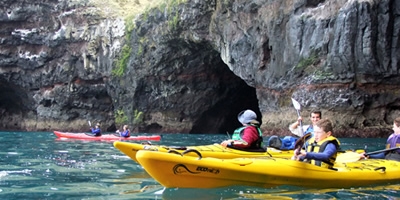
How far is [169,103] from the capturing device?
3616 centimetres

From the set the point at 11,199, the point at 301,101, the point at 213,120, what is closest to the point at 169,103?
the point at 213,120

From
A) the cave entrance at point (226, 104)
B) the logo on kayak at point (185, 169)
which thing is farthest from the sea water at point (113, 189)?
the cave entrance at point (226, 104)

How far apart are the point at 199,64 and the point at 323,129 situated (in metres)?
26.9

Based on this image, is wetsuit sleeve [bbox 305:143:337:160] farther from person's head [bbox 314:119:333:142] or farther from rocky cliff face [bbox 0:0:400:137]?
rocky cliff face [bbox 0:0:400:137]

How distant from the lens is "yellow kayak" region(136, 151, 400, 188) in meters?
6.77

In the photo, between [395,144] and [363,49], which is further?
[363,49]

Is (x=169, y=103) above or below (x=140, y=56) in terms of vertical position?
below

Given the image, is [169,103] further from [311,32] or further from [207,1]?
[311,32]

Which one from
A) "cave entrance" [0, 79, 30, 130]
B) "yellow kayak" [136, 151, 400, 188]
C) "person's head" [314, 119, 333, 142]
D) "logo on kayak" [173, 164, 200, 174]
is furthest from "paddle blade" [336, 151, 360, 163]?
"cave entrance" [0, 79, 30, 130]

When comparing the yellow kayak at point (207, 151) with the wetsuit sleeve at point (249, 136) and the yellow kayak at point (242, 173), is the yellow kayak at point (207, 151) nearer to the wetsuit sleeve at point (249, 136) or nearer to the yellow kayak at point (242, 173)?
the wetsuit sleeve at point (249, 136)

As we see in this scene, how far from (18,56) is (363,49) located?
30.1 m

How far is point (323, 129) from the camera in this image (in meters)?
7.28

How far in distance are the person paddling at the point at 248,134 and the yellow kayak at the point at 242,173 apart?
1.10m

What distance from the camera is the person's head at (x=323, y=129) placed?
727 centimetres
